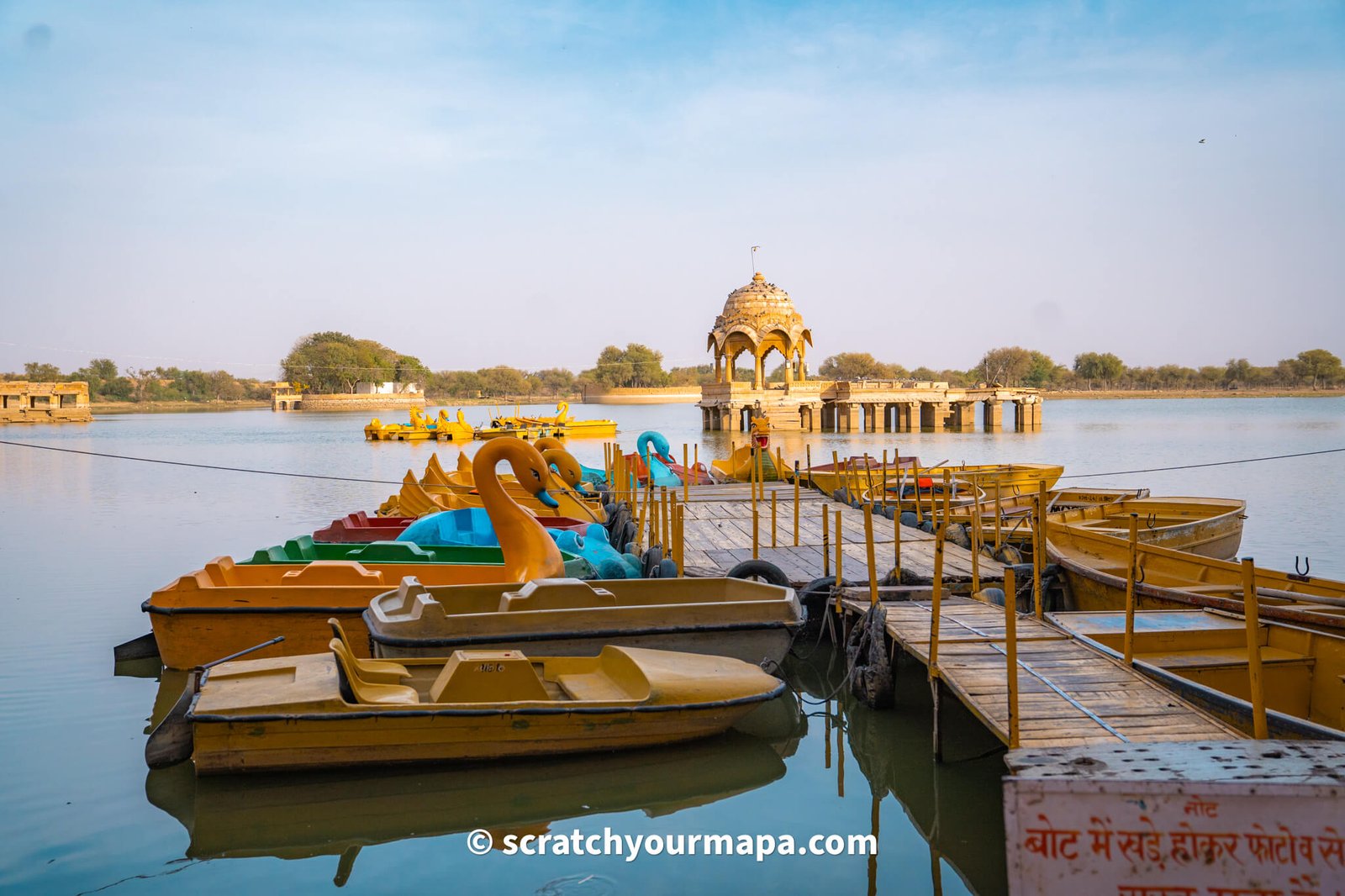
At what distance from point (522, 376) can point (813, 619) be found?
156 meters

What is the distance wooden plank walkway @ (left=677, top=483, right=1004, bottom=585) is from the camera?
39.9ft

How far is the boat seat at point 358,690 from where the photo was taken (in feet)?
24.6

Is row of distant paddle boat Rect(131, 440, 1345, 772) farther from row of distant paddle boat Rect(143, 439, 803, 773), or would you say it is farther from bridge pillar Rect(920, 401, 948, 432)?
bridge pillar Rect(920, 401, 948, 432)

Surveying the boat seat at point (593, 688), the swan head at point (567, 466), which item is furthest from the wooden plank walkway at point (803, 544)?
the boat seat at point (593, 688)

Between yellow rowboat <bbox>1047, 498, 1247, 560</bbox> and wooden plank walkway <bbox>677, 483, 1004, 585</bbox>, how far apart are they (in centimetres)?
247

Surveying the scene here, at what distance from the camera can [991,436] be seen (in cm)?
6312

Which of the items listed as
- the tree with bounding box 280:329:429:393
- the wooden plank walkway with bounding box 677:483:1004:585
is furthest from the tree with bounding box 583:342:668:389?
the wooden plank walkway with bounding box 677:483:1004:585

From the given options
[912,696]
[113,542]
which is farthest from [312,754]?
[113,542]

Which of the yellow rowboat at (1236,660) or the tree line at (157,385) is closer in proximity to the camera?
the yellow rowboat at (1236,660)

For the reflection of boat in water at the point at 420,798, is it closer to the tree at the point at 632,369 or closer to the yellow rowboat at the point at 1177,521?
the yellow rowboat at the point at 1177,521

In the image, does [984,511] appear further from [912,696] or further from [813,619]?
[912,696]

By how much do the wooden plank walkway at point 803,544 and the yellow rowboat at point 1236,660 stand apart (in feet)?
9.45

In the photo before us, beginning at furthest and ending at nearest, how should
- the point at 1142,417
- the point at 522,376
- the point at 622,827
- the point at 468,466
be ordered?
the point at 522,376
the point at 1142,417
the point at 468,466
the point at 622,827

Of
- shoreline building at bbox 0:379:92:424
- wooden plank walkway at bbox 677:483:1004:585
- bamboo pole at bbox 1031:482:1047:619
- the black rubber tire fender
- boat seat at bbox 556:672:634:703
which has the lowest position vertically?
boat seat at bbox 556:672:634:703
